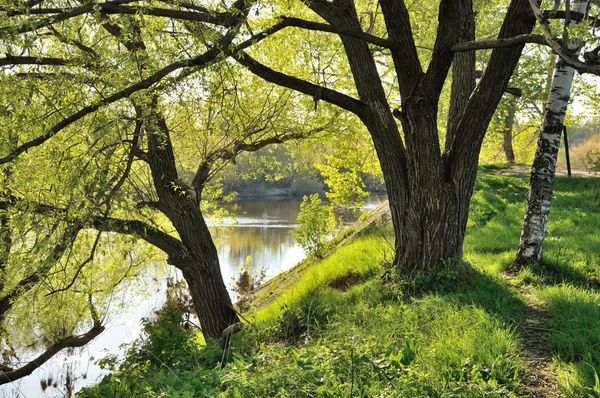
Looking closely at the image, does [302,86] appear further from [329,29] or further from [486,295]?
[486,295]

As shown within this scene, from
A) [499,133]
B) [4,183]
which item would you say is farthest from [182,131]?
[499,133]

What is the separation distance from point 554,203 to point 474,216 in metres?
1.77

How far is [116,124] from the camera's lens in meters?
4.71

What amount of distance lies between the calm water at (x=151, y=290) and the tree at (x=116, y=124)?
165cm

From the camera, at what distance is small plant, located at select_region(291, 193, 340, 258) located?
33.4 feet

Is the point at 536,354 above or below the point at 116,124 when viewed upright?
below

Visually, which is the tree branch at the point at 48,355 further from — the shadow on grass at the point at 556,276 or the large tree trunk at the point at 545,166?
the large tree trunk at the point at 545,166

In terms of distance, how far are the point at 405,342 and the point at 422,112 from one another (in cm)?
305

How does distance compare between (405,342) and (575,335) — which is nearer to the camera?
(405,342)

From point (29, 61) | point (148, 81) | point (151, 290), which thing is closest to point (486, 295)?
point (148, 81)

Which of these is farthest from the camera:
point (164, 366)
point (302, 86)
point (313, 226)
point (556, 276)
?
point (313, 226)

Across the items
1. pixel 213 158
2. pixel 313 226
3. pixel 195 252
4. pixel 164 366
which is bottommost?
pixel 164 366

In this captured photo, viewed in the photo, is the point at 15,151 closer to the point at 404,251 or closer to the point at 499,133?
the point at 404,251

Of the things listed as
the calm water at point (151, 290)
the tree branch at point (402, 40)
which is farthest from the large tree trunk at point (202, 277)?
the tree branch at point (402, 40)
